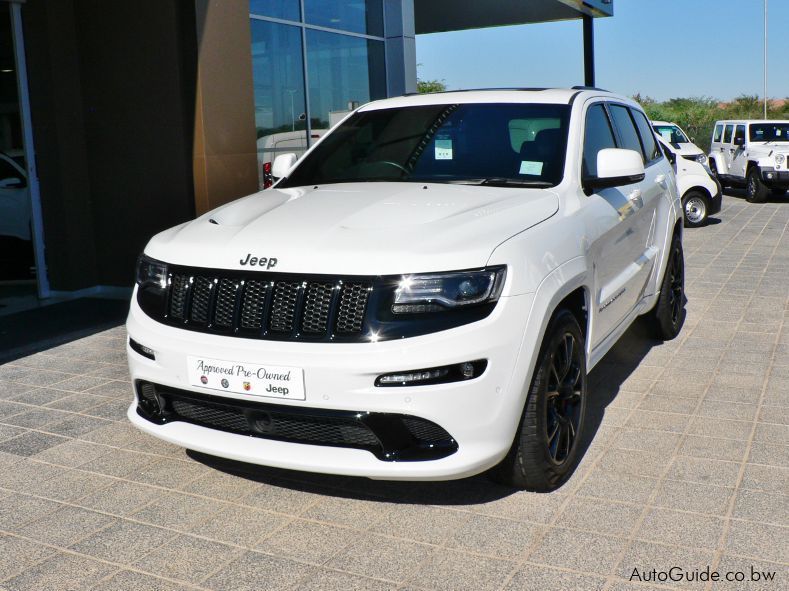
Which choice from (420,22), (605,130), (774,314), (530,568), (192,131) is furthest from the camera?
(420,22)

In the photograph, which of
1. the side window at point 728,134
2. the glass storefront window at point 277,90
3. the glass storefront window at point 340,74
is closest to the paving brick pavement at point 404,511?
the glass storefront window at point 277,90

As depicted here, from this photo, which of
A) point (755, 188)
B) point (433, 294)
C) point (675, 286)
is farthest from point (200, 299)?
point (755, 188)

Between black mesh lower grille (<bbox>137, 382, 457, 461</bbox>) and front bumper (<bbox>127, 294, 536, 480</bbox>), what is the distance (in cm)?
2

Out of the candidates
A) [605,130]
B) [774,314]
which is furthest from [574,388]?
[774,314]

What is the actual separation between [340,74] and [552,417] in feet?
30.2

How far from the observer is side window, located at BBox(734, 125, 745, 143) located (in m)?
19.3

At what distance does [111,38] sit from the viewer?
8609 millimetres

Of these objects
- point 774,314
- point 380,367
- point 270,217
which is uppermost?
point 270,217

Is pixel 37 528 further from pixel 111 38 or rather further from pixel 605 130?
pixel 111 38

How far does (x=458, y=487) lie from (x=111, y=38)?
6445 mm

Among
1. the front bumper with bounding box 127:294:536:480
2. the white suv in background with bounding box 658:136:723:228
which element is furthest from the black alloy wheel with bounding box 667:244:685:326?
the white suv in background with bounding box 658:136:723:228

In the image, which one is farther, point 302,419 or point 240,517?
point 240,517

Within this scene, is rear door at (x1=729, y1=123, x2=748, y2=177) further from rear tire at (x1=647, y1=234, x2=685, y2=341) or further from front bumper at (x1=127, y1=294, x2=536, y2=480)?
front bumper at (x1=127, y1=294, x2=536, y2=480)

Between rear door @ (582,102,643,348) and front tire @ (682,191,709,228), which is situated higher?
rear door @ (582,102,643,348)
